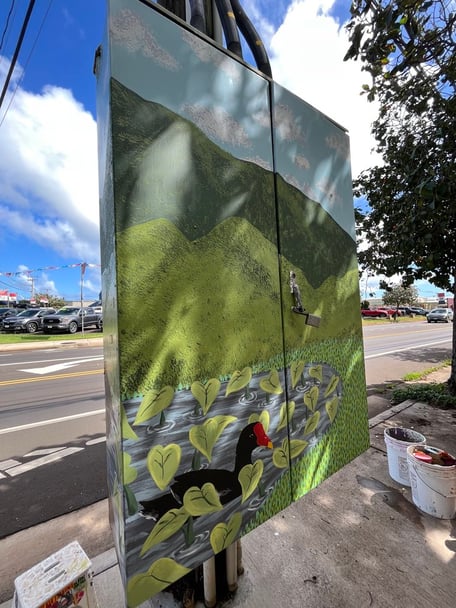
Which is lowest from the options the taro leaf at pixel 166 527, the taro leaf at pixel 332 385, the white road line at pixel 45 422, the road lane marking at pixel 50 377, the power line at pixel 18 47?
the white road line at pixel 45 422

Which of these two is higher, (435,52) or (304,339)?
(435,52)

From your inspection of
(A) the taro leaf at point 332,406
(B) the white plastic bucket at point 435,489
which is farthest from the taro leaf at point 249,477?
(B) the white plastic bucket at point 435,489

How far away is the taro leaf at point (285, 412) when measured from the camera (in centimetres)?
144

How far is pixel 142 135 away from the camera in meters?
1.04

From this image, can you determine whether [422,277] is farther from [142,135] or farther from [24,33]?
[24,33]

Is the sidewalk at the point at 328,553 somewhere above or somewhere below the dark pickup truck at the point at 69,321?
below

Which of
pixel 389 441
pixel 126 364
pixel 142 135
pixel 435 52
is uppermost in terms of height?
pixel 435 52

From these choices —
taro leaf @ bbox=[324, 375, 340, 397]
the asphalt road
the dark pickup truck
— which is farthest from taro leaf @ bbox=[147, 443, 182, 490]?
the dark pickup truck

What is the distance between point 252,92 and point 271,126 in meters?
0.16

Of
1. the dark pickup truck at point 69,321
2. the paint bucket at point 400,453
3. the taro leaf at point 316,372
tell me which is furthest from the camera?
the dark pickup truck at point 69,321

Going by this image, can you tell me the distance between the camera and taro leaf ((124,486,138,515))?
988mm

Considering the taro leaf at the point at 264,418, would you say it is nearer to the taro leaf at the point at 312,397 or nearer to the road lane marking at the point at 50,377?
the taro leaf at the point at 312,397

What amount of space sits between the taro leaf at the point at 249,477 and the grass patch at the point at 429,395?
206 inches

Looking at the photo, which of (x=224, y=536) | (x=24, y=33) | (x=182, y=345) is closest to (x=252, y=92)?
(x=182, y=345)
